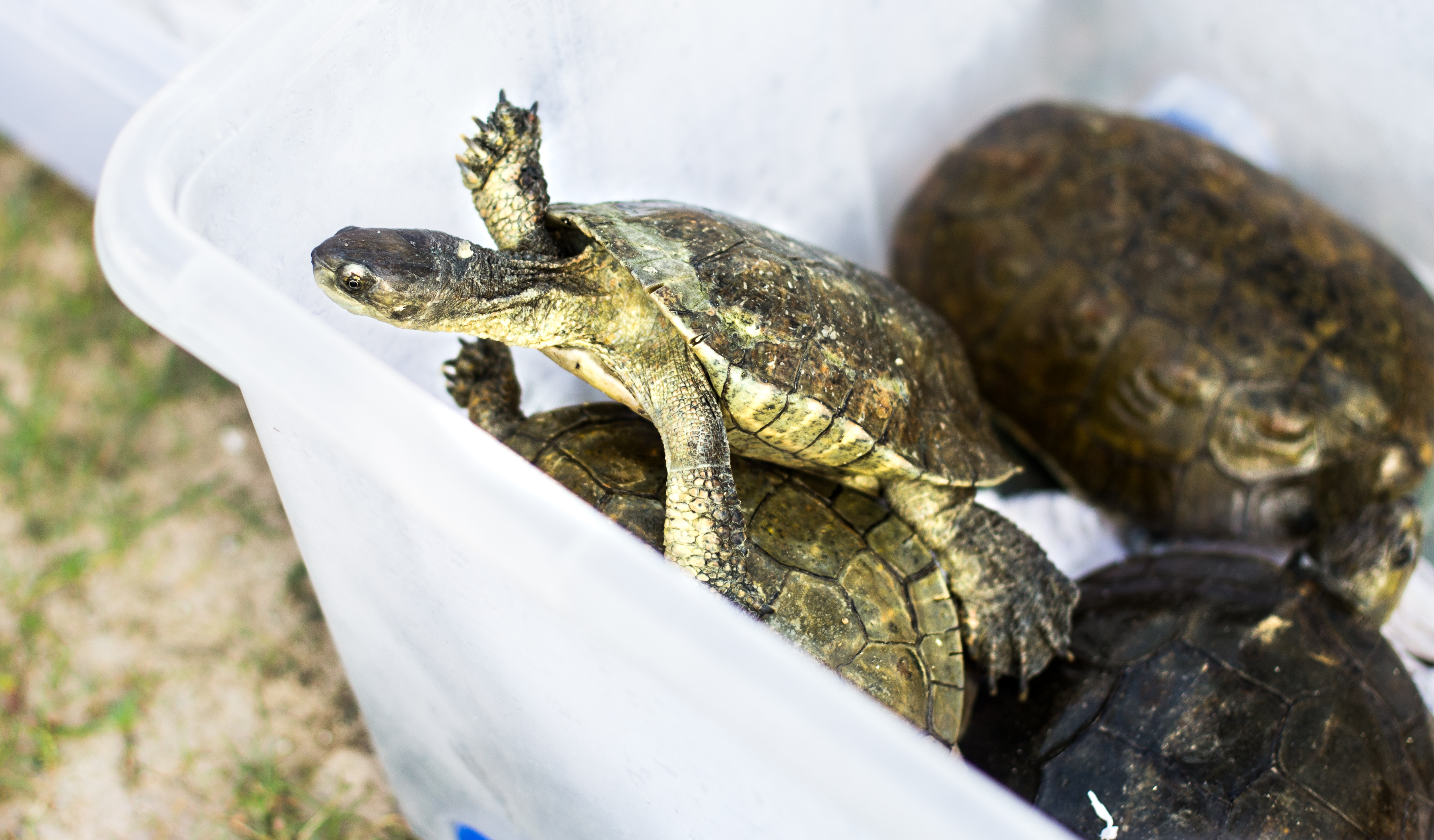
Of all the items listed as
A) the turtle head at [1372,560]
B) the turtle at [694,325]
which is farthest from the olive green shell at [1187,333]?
the turtle at [694,325]

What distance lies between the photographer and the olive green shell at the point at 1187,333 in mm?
1962

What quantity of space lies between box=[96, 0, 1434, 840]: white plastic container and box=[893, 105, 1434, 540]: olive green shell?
1.43 ft

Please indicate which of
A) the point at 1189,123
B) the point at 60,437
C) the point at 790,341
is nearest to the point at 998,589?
the point at 790,341

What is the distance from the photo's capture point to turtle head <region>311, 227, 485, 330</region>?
1082mm

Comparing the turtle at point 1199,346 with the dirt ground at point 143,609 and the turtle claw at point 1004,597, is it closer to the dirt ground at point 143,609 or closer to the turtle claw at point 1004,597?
the turtle claw at point 1004,597

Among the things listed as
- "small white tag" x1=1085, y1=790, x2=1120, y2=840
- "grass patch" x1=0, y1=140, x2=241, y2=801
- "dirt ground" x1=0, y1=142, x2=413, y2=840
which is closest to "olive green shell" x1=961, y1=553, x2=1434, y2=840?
"small white tag" x1=1085, y1=790, x2=1120, y2=840

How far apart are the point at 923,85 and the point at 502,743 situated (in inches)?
73.1

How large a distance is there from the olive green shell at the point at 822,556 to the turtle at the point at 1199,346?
0.74m

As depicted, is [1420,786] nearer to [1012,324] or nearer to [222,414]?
[1012,324]

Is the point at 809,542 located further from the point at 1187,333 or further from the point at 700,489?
the point at 1187,333

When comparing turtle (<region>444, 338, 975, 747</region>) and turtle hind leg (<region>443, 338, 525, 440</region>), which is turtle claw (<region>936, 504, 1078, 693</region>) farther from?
turtle hind leg (<region>443, 338, 525, 440</region>)

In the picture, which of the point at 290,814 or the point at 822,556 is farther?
the point at 290,814

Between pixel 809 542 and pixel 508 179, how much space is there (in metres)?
0.64

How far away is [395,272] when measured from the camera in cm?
111
